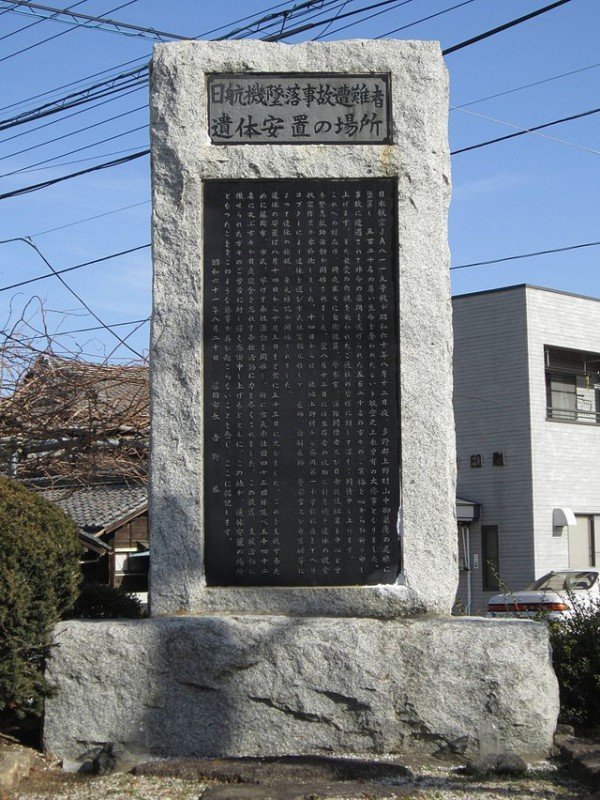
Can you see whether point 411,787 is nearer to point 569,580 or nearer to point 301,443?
point 301,443

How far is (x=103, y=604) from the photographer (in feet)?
23.7

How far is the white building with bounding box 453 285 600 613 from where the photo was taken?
20062 millimetres

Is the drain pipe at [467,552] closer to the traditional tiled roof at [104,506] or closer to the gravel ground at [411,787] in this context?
the traditional tiled roof at [104,506]

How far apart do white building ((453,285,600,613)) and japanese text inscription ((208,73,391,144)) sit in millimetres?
14313

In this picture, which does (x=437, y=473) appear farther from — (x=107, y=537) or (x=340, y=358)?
(x=107, y=537)

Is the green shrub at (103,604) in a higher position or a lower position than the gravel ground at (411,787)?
higher

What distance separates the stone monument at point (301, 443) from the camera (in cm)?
562

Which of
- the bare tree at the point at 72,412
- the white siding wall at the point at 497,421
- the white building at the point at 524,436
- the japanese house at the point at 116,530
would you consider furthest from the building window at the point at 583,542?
Result: the bare tree at the point at 72,412

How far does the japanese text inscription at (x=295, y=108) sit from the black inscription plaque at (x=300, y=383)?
29 centimetres

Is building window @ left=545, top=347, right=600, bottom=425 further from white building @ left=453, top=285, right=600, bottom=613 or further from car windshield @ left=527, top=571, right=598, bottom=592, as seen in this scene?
car windshield @ left=527, top=571, right=598, bottom=592

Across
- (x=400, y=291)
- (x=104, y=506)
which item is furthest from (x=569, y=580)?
(x=400, y=291)

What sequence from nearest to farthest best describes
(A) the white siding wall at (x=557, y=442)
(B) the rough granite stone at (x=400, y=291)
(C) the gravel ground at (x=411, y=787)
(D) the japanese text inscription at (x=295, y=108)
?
(C) the gravel ground at (x=411, y=787) < (B) the rough granite stone at (x=400, y=291) < (D) the japanese text inscription at (x=295, y=108) < (A) the white siding wall at (x=557, y=442)

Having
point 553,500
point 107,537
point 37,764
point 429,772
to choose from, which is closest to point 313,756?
point 429,772

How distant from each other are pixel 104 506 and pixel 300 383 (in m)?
11.0
